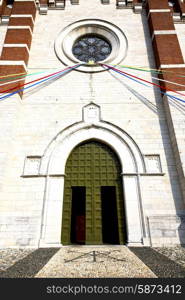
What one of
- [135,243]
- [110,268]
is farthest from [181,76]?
[110,268]

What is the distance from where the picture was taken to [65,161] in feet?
19.7

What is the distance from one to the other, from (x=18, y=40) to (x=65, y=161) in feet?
20.8

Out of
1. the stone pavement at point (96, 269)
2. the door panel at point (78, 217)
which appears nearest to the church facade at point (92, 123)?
the door panel at point (78, 217)

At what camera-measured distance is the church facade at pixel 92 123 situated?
522 centimetres

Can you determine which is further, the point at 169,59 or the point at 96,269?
the point at 169,59

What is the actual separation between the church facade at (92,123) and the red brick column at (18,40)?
5cm

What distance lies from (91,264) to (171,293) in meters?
1.44

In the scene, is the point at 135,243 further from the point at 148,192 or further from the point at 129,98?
the point at 129,98

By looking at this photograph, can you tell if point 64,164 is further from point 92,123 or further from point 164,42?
point 164,42

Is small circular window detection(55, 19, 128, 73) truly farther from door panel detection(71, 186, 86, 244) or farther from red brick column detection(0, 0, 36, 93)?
door panel detection(71, 186, 86, 244)

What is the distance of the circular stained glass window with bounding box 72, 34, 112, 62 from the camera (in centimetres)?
827

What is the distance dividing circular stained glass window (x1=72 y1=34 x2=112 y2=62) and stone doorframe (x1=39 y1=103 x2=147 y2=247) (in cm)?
314

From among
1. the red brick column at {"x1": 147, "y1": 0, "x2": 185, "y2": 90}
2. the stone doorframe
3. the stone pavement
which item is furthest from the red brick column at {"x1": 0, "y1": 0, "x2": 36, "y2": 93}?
the stone pavement

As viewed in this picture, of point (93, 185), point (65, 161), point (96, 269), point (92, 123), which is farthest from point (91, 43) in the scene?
point (96, 269)
